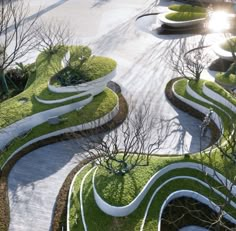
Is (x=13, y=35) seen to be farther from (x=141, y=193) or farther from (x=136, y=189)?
(x=141, y=193)

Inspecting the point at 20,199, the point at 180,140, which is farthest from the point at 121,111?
the point at 20,199

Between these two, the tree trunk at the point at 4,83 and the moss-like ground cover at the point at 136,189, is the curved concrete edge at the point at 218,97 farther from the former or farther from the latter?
the tree trunk at the point at 4,83

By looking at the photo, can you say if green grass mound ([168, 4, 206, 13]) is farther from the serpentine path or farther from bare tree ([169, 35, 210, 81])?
the serpentine path

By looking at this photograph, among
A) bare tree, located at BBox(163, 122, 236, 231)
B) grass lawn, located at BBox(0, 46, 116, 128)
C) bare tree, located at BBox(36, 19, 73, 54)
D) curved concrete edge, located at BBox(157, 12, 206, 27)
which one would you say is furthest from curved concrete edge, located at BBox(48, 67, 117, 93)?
curved concrete edge, located at BBox(157, 12, 206, 27)

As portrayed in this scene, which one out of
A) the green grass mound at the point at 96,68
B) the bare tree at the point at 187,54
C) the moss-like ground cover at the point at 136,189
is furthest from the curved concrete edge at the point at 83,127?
the bare tree at the point at 187,54

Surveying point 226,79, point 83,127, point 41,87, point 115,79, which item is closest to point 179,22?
point 226,79

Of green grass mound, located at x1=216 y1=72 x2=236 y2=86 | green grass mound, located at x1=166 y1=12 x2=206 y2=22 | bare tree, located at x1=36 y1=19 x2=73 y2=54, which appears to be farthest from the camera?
green grass mound, located at x1=166 y1=12 x2=206 y2=22

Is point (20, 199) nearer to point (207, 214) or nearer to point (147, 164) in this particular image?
point (147, 164)
